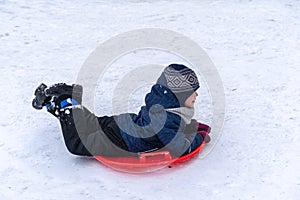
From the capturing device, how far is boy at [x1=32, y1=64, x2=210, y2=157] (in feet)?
8.27

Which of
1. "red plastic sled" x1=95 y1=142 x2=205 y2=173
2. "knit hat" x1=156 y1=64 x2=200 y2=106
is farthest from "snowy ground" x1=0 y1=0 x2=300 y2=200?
"knit hat" x1=156 y1=64 x2=200 y2=106

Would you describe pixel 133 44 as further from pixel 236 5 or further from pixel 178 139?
pixel 178 139

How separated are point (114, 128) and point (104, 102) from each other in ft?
1.93

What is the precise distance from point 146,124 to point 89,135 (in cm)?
29

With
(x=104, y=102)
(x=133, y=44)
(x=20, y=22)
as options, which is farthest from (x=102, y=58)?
(x=20, y=22)

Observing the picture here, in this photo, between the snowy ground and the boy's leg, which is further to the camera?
the boy's leg

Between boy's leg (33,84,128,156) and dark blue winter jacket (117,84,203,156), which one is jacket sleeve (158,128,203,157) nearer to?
dark blue winter jacket (117,84,203,156)

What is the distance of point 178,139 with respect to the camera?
2.52 m

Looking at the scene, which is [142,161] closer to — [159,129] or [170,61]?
[159,129]

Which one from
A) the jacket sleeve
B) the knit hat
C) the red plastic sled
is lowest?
the red plastic sled

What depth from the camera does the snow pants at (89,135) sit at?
8.42 feet

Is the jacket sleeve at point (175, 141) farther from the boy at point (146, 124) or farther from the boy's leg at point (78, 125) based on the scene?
the boy's leg at point (78, 125)

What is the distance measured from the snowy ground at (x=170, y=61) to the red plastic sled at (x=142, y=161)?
0.04 m

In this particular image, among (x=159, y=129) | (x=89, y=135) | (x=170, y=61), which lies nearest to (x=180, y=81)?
(x=159, y=129)
